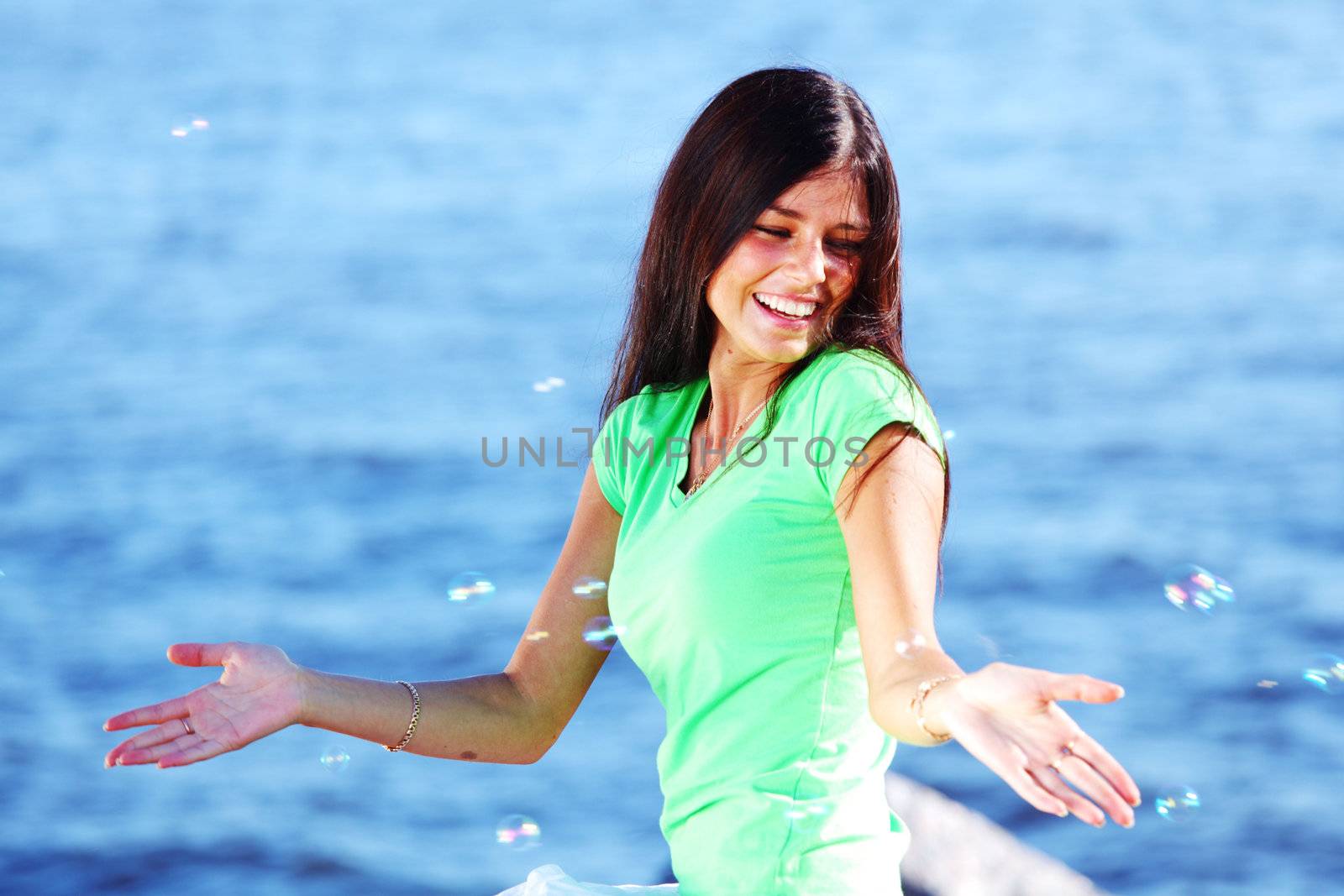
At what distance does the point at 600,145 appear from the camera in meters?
11.2

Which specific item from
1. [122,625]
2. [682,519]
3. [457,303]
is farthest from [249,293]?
[682,519]

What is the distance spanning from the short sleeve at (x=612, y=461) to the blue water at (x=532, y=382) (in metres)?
0.81

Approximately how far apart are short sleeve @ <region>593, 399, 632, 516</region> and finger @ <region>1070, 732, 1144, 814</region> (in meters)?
0.94

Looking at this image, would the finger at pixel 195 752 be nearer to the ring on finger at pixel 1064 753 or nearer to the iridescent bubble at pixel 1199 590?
the ring on finger at pixel 1064 753

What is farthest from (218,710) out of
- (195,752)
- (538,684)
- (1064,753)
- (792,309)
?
(1064,753)

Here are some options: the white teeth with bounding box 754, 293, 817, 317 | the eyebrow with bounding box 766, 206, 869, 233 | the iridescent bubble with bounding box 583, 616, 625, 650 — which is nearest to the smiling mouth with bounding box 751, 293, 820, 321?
the white teeth with bounding box 754, 293, 817, 317

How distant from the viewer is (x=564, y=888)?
2033mm

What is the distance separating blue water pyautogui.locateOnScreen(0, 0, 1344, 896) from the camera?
5.10 meters

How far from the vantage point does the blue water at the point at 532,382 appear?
5.10 m

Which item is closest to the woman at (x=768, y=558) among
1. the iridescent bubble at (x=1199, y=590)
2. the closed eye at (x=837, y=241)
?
the closed eye at (x=837, y=241)

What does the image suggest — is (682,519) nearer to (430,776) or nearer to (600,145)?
(430,776)

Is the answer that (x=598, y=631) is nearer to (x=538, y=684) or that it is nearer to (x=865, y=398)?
(x=538, y=684)

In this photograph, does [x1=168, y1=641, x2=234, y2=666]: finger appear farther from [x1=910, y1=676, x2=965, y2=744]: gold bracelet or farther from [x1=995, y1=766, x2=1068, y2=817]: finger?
[x1=995, y1=766, x2=1068, y2=817]: finger

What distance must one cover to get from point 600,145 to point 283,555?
211 inches
